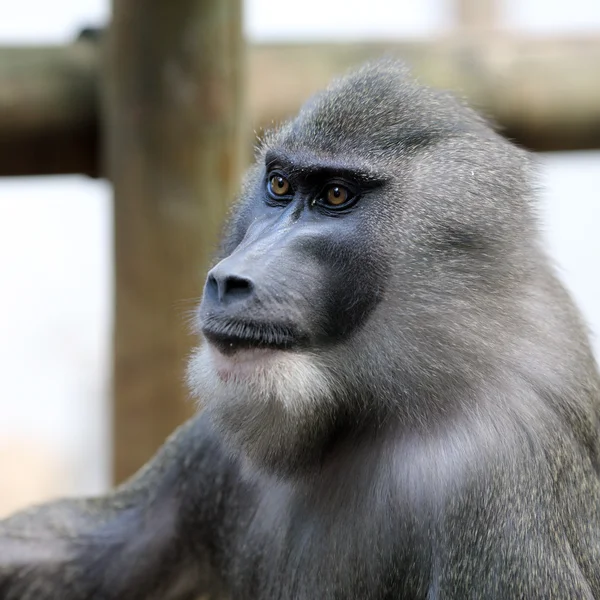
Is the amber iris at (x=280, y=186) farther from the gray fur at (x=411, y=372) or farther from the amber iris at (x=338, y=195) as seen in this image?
the amber iris at (x=338, y=195)

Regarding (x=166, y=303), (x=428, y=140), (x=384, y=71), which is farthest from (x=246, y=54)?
(x=428, y=140)

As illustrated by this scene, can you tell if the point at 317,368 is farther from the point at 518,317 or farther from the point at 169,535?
the point at 169,535

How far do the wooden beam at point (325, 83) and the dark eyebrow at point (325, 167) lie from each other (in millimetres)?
2039

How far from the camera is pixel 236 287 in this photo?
262 cm

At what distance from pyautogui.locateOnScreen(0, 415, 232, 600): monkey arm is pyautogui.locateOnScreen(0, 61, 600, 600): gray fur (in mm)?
542

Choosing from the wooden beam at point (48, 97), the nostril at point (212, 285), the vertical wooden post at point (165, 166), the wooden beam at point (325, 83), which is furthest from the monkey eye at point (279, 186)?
the wooden beam at point (48, 97)

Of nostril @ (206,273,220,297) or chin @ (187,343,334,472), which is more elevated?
nostril @ (206,273,220,297)

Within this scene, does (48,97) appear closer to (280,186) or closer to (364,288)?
(280,186)

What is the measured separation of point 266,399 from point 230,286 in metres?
0.29

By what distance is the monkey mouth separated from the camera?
2613 millimetres

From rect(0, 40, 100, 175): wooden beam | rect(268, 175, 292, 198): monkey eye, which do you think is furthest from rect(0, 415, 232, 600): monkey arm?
rect(0, 40, 100, 175): wooden beam

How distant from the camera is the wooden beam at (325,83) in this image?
528 cm

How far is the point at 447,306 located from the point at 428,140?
46 centimetres

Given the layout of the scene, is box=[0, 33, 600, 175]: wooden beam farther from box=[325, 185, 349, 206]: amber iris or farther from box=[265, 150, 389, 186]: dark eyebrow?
box=[325, 185, 349, 206]: amber iris
